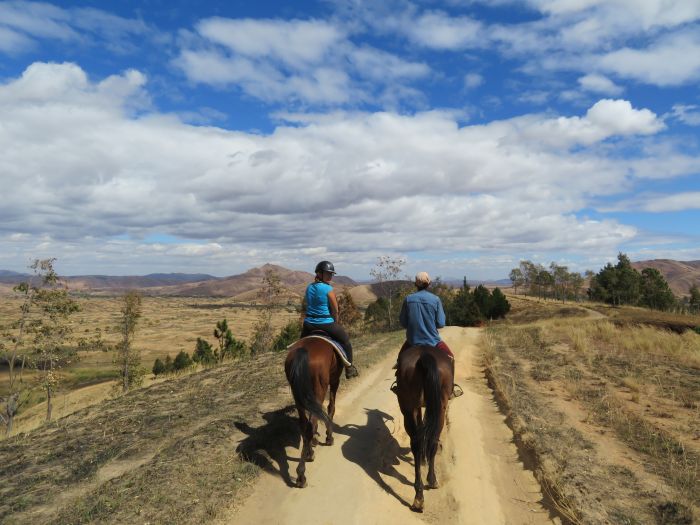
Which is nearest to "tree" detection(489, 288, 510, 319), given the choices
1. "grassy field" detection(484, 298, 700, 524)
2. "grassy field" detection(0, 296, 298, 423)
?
"grassy field" detection(0, 296, 298, 423)

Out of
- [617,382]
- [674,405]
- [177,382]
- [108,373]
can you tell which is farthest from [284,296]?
[108,373]

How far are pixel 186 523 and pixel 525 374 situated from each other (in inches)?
511

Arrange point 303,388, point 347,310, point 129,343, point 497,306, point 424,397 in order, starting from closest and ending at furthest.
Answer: point 424,397 < point 303,388 < point 129,343 < point 347,310 < point 497,306

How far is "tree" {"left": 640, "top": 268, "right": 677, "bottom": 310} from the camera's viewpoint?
63281 millimetres

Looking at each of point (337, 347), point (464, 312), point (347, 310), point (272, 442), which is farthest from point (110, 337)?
point (337, 347)

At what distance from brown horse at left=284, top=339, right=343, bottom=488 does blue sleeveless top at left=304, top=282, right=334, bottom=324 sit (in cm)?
76

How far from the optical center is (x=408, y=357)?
6.93 m

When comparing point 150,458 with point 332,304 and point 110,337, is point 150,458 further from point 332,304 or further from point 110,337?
point 110,337

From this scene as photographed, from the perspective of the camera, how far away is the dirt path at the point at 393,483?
19.1 ft

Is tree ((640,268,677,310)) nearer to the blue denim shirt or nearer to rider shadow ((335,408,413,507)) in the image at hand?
rider shadow ((335,408,413,507))

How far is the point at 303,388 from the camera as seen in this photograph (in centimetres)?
686

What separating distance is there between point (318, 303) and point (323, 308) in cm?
14

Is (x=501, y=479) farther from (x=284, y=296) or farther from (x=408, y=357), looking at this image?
(x=284, y=296)

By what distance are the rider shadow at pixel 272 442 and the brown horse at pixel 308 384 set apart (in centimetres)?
52
